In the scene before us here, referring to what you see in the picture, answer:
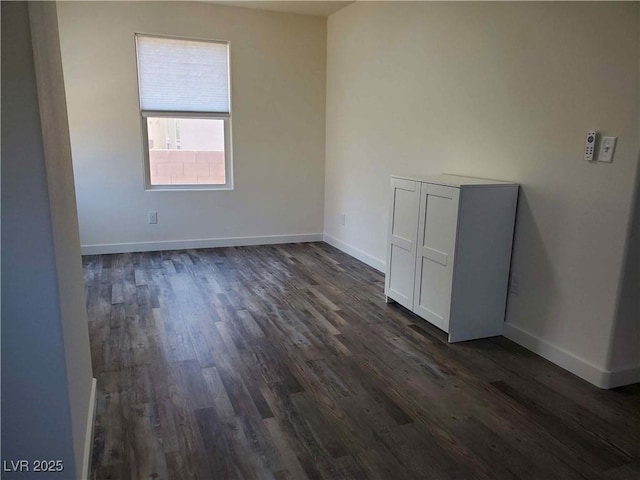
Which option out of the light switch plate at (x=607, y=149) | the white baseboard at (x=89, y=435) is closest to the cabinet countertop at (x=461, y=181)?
the light switch plate at (x=607, y=149)

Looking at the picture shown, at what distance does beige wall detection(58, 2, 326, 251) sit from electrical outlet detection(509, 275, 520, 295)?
3.14 meters

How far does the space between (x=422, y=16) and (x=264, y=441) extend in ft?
10.9

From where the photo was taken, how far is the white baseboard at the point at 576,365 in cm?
249

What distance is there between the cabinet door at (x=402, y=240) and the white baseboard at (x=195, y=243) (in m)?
2.31

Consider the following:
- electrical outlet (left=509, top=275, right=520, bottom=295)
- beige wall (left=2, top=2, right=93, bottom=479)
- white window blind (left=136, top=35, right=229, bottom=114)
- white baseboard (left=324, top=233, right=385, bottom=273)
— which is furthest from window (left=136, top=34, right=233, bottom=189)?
beige wall (left=2, top=2, right=93, bottom=479)

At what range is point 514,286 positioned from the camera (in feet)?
9.89

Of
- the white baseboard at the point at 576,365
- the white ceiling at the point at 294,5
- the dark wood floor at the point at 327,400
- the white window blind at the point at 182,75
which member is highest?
the white ceiling at the point at 294,5

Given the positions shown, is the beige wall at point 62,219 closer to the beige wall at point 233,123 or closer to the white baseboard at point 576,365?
the white baseboard at point 576,365

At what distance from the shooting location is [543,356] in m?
2.82

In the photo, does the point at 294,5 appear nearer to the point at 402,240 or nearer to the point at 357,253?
the point at 357,253

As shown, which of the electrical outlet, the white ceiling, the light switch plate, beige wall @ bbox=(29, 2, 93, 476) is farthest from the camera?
the white ceiling

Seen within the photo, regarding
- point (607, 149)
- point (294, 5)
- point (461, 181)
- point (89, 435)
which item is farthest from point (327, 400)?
point (294, 5)

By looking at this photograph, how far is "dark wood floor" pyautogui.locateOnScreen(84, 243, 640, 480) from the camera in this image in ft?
6.23

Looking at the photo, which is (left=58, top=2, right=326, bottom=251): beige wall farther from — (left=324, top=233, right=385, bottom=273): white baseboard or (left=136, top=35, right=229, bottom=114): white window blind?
(left=324, top=233, right=385, bottom=273): white baseboard
